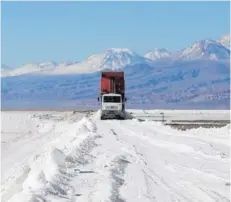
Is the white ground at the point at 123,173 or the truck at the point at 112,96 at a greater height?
the truck at the point at 112,96

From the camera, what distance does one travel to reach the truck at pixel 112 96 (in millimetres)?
54312

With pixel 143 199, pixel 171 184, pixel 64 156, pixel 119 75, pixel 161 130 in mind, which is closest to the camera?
pixel 143 199

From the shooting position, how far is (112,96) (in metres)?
54.6

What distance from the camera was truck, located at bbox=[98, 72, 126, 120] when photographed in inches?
2138

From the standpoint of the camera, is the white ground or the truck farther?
the truck

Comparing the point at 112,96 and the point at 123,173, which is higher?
the point at 112,96

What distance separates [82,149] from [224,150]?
5.55 meters

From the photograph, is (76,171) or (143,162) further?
(143,162)

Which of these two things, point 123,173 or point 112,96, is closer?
point 123,173

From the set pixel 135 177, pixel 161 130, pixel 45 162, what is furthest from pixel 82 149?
pixel 161 130

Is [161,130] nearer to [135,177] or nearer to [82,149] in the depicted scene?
[82,149]

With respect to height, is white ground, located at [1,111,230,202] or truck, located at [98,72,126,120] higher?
truck, located at [98,72,126,120]

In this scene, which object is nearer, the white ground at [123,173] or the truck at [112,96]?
the white ground at [123,173]

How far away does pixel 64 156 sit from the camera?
1864cm
